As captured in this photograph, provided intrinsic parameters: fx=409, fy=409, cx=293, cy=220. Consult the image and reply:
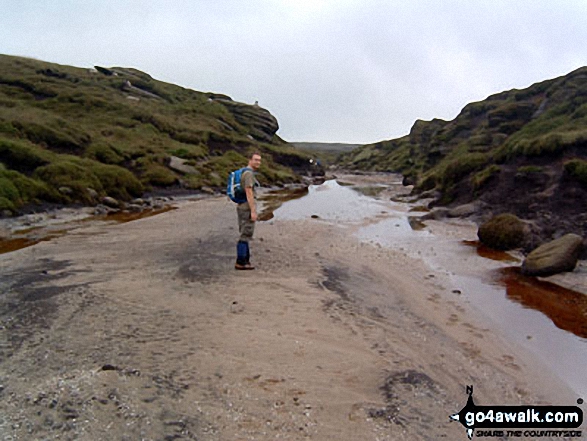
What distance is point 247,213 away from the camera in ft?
30.6

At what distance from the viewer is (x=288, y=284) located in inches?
339

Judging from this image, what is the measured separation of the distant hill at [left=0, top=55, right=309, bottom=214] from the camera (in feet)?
78.7

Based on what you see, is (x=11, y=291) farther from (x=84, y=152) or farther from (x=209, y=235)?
(x=84, y=152)

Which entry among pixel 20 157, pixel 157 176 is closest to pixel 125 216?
pixel 20 157

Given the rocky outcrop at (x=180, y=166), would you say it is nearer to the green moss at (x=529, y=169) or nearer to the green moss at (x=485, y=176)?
the green moss at (x=485, y=176)

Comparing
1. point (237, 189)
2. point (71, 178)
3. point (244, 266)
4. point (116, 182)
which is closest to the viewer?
point (237, 189)

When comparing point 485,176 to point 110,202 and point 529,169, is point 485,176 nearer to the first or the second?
point 529,169

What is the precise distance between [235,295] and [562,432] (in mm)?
5199

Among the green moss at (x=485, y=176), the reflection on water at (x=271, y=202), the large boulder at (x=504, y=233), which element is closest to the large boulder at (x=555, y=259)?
the large boulder at (x=504, y=233)

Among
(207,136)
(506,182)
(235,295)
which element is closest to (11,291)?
(235,295)

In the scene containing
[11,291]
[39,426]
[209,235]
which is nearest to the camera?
[39,426]

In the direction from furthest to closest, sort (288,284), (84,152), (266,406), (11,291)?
1. (84,152)
2. (288,284)
3. (11,291)
4. (266,406)

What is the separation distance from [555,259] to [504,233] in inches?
171

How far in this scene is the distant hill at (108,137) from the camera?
2400 cm
